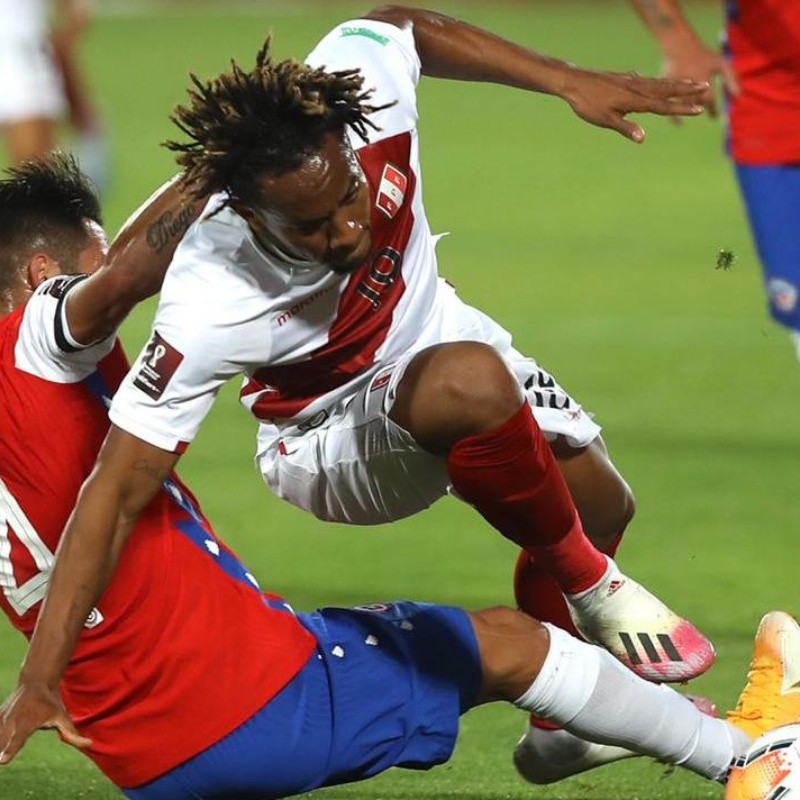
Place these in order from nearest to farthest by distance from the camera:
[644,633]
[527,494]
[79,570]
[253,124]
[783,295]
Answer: [79,570]
[253,124]
[527,494]
[644,633]
[783,295]

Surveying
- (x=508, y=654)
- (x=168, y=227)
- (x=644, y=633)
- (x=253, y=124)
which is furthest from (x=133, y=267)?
(x=644, y=633)

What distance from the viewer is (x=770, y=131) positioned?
599 centimetres

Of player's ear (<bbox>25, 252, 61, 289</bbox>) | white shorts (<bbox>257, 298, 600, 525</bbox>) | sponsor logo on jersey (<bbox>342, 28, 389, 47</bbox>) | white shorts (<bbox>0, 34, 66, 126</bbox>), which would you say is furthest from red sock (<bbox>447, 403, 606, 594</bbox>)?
white shorts (<bbox>0, 34, 66, 126</bbox>)

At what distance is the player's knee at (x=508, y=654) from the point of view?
13.1 ft

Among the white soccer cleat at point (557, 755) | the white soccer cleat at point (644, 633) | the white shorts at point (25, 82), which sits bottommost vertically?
the white shorts at point (25, 82)

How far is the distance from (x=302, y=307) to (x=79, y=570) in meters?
0.84

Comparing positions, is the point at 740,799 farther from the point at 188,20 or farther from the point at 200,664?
the point at 188,20

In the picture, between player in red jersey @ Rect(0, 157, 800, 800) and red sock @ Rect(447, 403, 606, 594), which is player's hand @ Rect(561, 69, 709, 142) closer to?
red sock @ Rect(447, 403, 606, 594)

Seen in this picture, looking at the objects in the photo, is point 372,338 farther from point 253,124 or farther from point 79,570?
point 79,570

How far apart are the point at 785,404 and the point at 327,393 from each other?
14.8ft

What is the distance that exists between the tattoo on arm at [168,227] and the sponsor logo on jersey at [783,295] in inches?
93.8

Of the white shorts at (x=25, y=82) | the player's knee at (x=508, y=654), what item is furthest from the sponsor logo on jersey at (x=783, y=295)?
the white shorts at (x=25, y=82)

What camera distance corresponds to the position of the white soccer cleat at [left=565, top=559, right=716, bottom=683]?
434 cm

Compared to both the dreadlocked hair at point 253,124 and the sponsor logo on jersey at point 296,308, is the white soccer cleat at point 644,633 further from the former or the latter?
the dreadlocked hair at point 253,124
